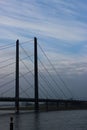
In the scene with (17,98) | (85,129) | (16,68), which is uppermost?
(16,68)

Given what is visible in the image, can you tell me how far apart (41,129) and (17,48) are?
6234 cm

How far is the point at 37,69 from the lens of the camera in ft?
309

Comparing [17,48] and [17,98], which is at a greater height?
[17,48]

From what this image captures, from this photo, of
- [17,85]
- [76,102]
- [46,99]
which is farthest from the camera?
[76,102]

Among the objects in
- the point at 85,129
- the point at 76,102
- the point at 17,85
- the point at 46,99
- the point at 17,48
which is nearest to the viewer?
the point at 85,129

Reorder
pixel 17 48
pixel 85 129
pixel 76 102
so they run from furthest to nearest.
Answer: pixel 76 102, pixel 17 48, pixel 85 129

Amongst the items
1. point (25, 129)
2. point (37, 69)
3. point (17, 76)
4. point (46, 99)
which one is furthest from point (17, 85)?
point (25, 129)

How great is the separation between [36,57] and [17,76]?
9330mm

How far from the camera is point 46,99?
12419cm

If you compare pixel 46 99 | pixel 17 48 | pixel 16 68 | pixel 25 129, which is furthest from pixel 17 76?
pixel 25 129

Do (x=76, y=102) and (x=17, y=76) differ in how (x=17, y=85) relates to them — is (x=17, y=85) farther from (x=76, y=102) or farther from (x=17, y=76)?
(x=76, y=102)

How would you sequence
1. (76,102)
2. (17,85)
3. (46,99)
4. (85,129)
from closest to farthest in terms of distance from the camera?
(85,129) → (17,85) → (46,99) → (76,102)

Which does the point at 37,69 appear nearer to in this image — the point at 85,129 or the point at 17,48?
the point at 17,48

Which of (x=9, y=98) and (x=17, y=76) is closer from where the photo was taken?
(x=17, y=76)
